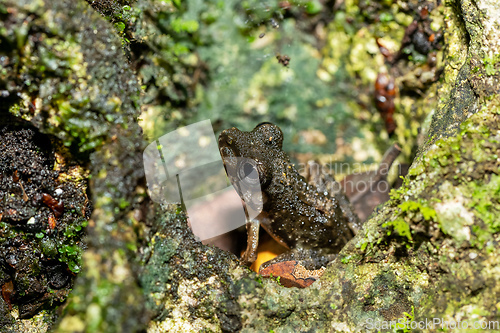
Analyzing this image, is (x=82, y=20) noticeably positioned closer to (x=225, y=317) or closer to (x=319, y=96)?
(x=225, y=317)

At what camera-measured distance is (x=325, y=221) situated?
11.7 feet

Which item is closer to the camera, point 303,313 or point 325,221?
point 303,313

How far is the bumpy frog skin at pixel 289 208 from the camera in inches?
134

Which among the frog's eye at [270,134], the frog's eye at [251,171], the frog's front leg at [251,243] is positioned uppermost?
the frog's eye at [270,134]

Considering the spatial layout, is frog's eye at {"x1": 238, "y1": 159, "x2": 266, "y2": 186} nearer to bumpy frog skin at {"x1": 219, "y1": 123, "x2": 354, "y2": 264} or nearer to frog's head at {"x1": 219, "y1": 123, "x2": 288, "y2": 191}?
frog's head at {"x1": 219, "y1": 123, "x2": 288, "y2": 191}

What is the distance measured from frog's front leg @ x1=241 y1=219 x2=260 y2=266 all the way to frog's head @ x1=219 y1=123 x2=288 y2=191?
1.41 feet

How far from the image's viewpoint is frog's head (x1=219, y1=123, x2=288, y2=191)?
10.5 ft

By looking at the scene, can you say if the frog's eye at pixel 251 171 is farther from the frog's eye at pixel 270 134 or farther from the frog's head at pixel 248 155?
the frog's eye at pixel 270 134

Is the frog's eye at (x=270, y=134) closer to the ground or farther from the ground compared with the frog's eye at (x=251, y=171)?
farther from the ground

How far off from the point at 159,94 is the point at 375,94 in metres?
2.76

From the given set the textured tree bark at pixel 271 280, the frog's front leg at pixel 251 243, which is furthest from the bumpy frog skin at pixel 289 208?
the textured tree bark at pixel 271 280

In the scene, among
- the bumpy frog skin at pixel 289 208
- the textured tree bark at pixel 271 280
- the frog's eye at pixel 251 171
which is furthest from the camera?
the bumpy frog skin at pixel 289 208

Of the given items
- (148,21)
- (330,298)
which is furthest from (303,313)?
(148,21)

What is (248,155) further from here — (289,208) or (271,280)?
(271,280)
